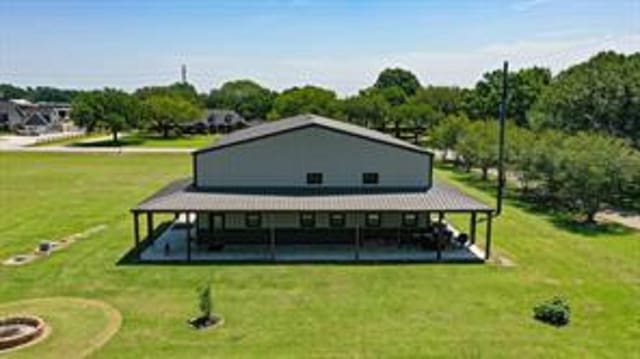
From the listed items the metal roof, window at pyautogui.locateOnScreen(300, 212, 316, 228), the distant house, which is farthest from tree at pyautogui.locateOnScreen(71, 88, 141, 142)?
window at pyautogui.locateOnScreen(300, 212, 316, 228)

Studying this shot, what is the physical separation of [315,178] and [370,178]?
109 inches

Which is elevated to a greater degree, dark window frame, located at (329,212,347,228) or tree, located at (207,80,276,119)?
tree, located at (207,80,276,119)

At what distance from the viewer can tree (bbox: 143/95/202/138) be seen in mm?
104000

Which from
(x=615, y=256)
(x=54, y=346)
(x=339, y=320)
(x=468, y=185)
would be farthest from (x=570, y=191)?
(x=54, y=346)

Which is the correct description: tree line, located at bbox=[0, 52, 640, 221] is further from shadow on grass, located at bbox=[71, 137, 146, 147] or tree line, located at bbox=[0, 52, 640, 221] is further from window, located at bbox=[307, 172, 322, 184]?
window, located at bbox=[307, 172, 322, 184]

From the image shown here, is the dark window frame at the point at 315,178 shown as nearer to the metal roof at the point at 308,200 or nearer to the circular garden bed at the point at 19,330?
the metal roof at the point at 308,200

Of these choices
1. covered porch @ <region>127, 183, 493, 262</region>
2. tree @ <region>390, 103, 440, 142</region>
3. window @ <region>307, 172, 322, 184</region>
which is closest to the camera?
covered porch @ <region>127, 183, 493, 262</region>

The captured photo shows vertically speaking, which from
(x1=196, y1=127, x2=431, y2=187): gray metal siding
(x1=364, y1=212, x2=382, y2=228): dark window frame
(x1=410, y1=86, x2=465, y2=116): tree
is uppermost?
(x1=410, y1=86, x2=465, y2=116): tree

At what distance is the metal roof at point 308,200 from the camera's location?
2731 cm

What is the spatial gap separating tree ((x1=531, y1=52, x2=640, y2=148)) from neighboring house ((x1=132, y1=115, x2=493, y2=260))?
26374 mm

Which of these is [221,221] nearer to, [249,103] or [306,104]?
[306,104]

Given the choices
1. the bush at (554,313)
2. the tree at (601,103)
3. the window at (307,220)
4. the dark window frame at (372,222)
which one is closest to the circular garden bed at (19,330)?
the window at (307,220)

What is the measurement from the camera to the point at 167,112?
104m

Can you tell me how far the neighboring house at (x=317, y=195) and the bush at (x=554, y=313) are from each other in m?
7.20
